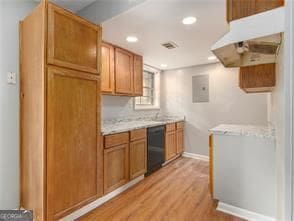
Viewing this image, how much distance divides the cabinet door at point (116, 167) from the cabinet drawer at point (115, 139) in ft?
0.17

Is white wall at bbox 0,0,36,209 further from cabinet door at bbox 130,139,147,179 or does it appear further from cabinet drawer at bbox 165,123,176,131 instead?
cabinet drawer at bbox 165,123,176,131

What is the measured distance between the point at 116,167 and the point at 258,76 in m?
2.03

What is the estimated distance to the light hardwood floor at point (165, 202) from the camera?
1.87m

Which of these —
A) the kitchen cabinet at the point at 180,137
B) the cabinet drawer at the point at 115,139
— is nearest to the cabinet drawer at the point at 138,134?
the cabinet drawer at the point at 115,139

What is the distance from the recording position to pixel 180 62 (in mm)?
3883

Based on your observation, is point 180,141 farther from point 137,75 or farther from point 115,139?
point 115,139

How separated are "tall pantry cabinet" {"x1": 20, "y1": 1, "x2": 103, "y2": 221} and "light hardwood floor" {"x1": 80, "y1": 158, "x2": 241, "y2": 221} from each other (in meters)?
0.34

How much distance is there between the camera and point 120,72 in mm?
2934

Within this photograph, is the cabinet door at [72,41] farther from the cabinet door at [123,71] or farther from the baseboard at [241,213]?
the baseboard at [241,213]

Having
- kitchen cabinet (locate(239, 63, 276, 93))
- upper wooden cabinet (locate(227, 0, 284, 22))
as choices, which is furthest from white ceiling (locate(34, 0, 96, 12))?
kitchen cabinet (locate(239, 63, 276, 93))

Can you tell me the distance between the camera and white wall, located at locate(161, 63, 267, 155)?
349 cm

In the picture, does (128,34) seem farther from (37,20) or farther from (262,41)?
(262,41)

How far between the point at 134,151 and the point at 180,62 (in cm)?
232

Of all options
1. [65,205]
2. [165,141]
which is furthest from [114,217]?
[165,141]
